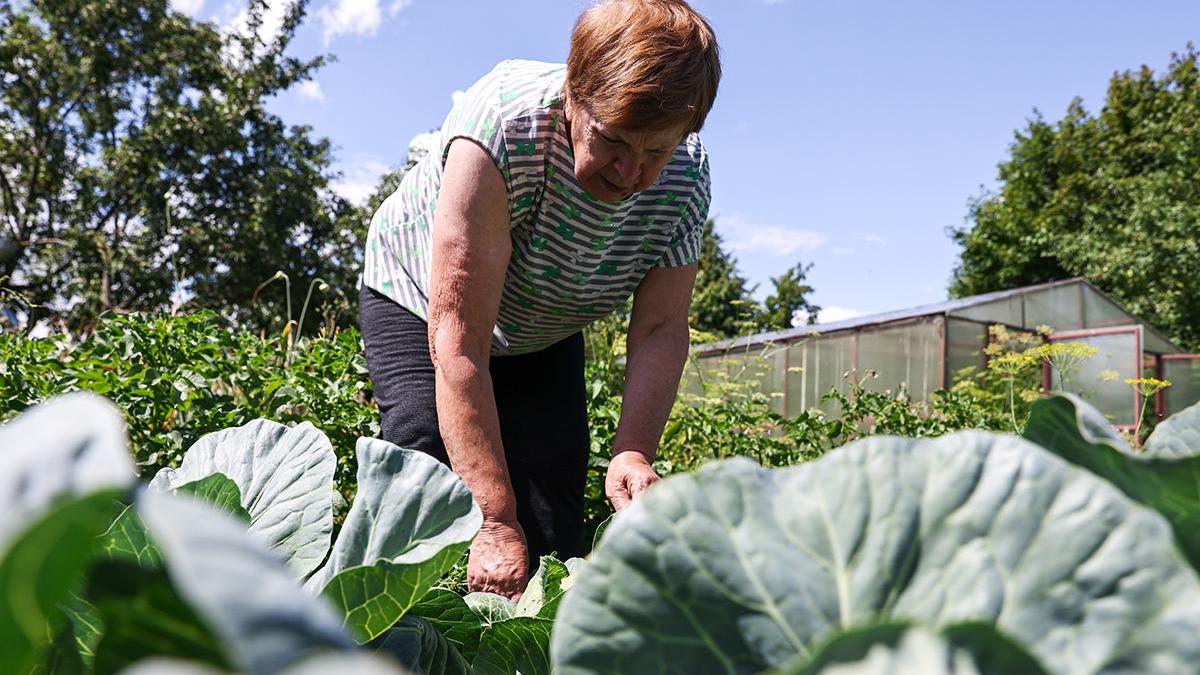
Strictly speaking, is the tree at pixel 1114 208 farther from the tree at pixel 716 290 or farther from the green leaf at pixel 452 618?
the green leaf at pixel 452 618

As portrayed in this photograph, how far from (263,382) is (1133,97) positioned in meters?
29.0

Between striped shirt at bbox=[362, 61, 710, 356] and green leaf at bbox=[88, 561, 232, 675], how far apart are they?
1551 millimetres

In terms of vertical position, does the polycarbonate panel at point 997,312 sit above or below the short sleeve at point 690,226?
above

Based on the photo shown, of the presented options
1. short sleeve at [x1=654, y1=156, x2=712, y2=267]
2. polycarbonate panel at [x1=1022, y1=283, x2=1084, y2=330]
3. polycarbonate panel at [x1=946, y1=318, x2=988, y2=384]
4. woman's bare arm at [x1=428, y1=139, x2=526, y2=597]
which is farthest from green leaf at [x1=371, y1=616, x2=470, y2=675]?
polycarbonate panel at [x1=1022, y1=283, x2=1084, y2=330]

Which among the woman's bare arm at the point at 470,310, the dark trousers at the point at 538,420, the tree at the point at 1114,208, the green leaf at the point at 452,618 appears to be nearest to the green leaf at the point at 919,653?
the green leaf at the point at 452,618

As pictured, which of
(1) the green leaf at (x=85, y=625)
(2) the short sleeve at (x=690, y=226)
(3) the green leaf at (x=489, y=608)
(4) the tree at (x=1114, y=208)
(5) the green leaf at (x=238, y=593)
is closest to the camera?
(5) the green leaf at (x=238, y=593)

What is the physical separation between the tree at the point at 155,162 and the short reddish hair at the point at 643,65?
45.8 feet

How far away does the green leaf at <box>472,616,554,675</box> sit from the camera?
0.68 m

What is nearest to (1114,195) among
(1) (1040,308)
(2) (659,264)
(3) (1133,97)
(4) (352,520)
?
(3) (1133,97)

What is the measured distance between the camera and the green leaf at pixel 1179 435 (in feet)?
1.60

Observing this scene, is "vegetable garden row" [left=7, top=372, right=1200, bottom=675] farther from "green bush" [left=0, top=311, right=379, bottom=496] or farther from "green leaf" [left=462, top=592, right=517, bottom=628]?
"green bush" [left=0, top=311, right=379, bottom=496]

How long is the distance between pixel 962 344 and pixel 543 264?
1497cm

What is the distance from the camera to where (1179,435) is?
0.50 metres

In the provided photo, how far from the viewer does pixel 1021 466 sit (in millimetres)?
352
